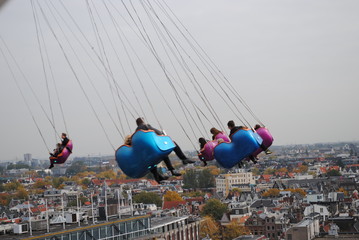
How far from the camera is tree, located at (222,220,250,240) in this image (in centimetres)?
5384

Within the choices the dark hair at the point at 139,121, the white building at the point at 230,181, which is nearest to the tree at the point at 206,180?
the white building at the point at 230,181

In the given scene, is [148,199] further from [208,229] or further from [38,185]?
[38,185]

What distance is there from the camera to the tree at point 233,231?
2120 inches

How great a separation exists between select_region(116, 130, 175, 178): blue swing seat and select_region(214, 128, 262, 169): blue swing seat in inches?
78.2

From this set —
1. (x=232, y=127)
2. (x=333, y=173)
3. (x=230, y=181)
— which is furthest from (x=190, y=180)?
(x=232, y=127)

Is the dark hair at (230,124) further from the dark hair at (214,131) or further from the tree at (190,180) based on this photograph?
the tree at (190,180)

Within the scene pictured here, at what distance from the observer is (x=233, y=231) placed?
179 feet

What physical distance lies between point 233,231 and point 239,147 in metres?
42.8

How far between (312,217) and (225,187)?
51402 millimetres

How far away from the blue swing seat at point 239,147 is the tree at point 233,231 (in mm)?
41364

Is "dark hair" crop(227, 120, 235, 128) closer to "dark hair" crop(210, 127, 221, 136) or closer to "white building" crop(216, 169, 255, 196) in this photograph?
"dark hair" crop(210, 127, 221, 136)

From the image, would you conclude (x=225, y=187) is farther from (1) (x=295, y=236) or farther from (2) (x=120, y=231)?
(2) (x=120, y=231)

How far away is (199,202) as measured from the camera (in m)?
77.7

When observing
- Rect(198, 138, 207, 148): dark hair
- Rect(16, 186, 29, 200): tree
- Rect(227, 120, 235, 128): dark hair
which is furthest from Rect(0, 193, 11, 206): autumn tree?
Rect(227, 120, 235, 128): dark hair
